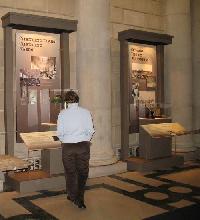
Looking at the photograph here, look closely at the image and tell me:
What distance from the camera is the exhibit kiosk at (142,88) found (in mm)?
8789

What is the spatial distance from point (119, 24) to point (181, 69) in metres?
2.15

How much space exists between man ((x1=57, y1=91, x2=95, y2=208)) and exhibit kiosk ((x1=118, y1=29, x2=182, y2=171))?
299 centimetres

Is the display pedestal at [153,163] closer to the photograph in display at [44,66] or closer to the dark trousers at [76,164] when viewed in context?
the photograph in display at [44,66]

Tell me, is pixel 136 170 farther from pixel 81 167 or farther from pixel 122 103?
pixel 81 167

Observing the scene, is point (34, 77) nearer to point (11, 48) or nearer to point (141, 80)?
point (11, 48)

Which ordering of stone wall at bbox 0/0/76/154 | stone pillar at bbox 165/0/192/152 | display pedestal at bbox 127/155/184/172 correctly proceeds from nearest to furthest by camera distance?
stone wall at bbox 0/0/76/154, display pedestal at bbox 127/155/184/172, stone pillar at bbox 165/0/192/152

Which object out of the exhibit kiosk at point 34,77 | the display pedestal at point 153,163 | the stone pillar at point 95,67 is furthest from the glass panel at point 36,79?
the display pedestal at point 153,163

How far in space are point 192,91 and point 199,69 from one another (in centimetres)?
82

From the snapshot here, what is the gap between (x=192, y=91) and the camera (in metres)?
10.6

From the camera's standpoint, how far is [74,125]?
5.51m

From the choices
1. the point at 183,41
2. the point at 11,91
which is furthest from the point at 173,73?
the point at 11,91

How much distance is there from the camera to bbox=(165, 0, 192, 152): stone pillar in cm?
1003

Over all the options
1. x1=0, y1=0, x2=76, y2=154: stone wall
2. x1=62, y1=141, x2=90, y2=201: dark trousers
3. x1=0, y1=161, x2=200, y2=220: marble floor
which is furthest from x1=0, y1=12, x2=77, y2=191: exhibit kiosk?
x1=62, y1=141, x2=90, y2=201: dark trousers

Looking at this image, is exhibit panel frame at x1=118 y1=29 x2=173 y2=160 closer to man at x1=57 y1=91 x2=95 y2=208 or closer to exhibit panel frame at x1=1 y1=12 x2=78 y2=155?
exhibit panel frame at x1=1 y1=12 x2=78 y2=155
